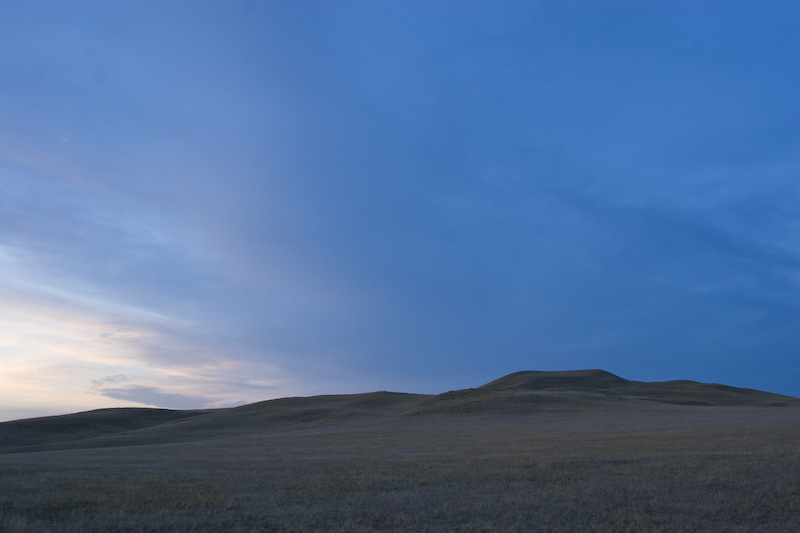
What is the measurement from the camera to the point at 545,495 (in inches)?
616

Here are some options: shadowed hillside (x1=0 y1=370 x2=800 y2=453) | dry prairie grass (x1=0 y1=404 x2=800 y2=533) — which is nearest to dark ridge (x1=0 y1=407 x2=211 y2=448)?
shadowed hillside (x1=0 y1=370 x2=800 y2=453)

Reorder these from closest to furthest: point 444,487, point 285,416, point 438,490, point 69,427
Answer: point 438,490, point 444,487, point 69,427, point 285,416

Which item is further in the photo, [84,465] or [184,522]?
[84,465]

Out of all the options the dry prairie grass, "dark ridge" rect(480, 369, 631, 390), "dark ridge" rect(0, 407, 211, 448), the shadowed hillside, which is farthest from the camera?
"dark ridge" rect(480, 369, 631, 390)

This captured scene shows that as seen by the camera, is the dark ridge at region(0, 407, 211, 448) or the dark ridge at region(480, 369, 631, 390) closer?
the dark ridge at region(0, 407, 211, 448)

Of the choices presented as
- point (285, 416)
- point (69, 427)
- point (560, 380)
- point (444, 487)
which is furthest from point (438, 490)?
point (560, 380)

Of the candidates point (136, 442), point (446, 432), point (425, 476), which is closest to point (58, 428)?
point (136, 442)

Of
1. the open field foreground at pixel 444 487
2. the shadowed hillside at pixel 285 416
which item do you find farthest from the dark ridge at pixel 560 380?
the open field foreground at pixel 444 487

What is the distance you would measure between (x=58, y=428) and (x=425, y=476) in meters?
63.9

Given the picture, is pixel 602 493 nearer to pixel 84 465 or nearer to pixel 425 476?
pixel 425 476

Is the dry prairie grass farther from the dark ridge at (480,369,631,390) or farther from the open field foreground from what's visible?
the dark ridge at (480,369,631,390)

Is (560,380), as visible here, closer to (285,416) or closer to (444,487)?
(285,416)

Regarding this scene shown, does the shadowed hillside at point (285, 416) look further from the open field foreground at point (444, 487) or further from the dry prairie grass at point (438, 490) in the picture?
the dry prairie grass at point (438, 490)

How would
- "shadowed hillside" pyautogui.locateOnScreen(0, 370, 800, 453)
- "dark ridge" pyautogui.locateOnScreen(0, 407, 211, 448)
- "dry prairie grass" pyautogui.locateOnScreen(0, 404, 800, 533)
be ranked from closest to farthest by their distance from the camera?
"dry prairie grass" pyautogui.locateOnScreen(0, 404, 800, 533) → "shadowed hillside" pyautogui.locateOnScreen(0, 370, 800, 453) → "dark ridge" pyautogui.locateOnScreen(0, 407, 211, 448)
